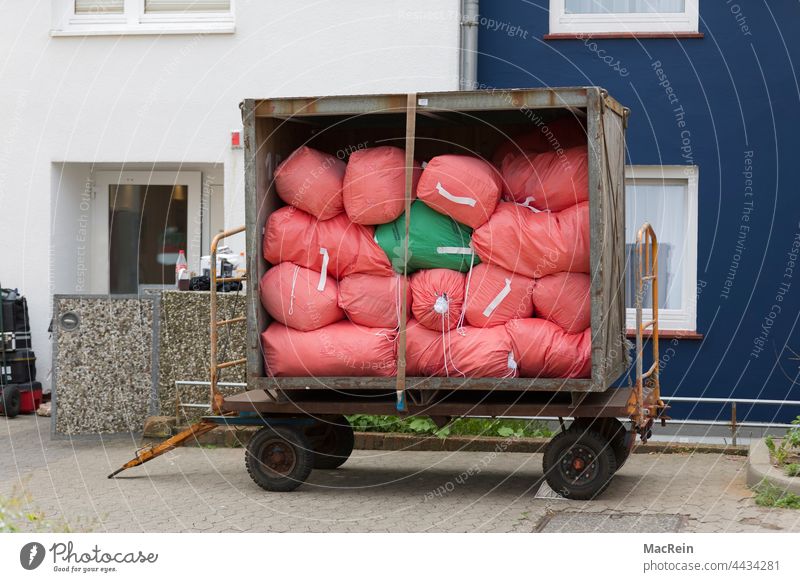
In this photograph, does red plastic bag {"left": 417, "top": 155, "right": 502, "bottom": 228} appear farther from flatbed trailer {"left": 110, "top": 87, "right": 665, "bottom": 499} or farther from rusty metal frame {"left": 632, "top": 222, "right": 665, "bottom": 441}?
rusty metal frame {"left": 632, "top": 222, "right": 665, "bottom": 441}

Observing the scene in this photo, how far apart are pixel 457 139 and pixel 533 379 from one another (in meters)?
2.38

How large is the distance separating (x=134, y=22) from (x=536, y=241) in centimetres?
674

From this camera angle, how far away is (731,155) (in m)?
12.1

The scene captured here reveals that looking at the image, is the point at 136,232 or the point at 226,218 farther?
the point at 136,232

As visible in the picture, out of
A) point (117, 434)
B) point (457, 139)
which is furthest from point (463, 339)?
point (117, 434)

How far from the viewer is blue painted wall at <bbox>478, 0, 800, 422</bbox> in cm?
1195

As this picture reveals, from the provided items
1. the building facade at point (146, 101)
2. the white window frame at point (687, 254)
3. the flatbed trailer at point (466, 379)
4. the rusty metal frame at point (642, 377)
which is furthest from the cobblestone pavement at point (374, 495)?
the building facade at point (146, 101)

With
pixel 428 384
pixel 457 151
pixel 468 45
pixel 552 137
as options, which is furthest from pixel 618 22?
pixel 428 384

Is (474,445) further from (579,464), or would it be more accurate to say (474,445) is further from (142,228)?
(142,228)

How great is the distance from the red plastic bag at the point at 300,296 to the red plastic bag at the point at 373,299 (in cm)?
10

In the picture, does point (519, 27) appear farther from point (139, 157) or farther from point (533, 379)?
point (533, 379)

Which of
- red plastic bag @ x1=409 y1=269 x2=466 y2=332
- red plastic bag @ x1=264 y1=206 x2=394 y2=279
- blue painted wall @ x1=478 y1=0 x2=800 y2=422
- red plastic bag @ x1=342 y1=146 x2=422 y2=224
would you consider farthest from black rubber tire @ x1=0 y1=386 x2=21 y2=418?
blue painted wall @ x1=478 y1=0 x2=800 y2=422

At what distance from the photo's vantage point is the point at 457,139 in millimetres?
9672

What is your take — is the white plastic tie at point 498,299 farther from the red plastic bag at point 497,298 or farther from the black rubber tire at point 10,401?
the black rubber tire at point 10,401
